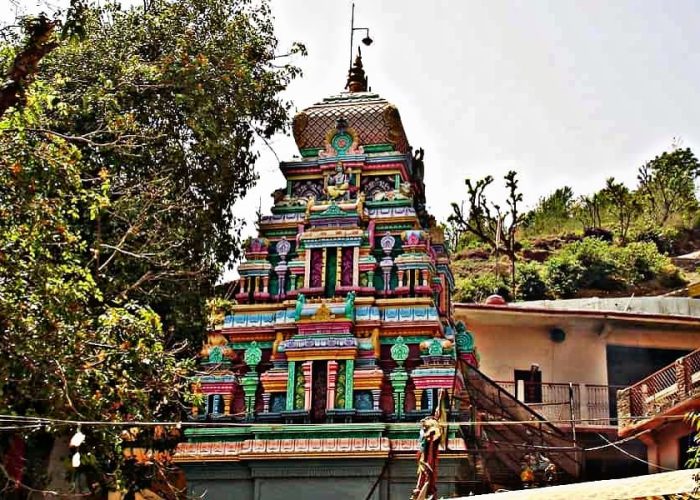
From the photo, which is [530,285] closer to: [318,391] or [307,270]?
[307,270]

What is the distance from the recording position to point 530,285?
3759 cm

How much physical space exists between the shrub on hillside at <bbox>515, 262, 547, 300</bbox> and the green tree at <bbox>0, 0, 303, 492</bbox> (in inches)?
760

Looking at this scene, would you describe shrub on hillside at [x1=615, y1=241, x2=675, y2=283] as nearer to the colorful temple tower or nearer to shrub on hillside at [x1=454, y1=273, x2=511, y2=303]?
shrub on hillside at [x1=454, y1=273, x2=511, y2=303]

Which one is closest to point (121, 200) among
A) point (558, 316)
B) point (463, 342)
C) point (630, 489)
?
point (463, 342)

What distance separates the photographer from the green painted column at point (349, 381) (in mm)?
15828

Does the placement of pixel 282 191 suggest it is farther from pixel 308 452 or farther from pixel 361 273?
pixel 308 452

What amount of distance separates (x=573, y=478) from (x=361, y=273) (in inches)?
191

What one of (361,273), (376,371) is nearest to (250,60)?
(361,273)

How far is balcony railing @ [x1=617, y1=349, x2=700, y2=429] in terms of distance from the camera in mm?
17328

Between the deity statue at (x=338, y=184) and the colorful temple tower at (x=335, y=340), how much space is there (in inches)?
0.9

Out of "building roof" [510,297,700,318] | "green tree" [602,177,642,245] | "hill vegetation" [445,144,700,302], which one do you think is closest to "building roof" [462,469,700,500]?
"building roof" [510,297,700,318]

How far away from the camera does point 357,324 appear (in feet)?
54.3

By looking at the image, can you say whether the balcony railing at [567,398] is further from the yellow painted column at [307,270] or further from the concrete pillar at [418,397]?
the yellow painted column at [307,270]

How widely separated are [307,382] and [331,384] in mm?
404
